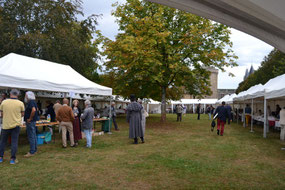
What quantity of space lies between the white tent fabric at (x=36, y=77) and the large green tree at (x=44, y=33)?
260 inches

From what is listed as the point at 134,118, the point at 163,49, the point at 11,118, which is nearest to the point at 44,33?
the point at 163,49

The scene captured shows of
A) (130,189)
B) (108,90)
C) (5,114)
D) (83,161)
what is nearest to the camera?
(130,189)

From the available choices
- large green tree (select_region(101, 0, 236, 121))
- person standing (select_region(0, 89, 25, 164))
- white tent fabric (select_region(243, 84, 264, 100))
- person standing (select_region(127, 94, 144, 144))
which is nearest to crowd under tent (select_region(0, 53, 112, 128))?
person standing (select_region(0, 89, 25, 164))

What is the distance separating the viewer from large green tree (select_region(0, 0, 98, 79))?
1580 centimetres

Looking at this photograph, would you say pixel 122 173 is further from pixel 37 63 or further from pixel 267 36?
pixel 37 63

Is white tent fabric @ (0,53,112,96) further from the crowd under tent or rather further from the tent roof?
the tent roof

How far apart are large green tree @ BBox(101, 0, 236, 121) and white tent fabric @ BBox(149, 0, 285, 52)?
10804 millimetres

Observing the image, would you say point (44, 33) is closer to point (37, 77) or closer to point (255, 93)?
point (37, 77)

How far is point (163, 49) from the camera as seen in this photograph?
15047 mm

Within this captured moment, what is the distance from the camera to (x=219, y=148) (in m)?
7.62

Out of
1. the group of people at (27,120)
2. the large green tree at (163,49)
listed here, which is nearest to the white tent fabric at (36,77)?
the group of people at (27,120)

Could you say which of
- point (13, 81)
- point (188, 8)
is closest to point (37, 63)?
point (13, 81)

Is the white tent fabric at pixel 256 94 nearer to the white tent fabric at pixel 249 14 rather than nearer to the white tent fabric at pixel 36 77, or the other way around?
the white tent fabric at pixel 36 77

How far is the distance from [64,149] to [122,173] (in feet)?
10.2
